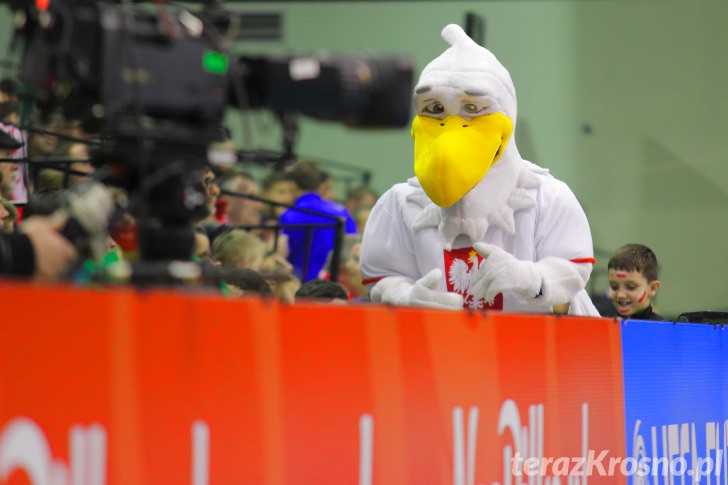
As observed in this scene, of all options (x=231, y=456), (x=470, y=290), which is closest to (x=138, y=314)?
(x=231, y=456)

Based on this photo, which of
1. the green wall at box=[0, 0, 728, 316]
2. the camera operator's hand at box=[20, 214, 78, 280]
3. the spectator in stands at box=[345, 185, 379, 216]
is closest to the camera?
the camera operator's hand at box=[20, 214, 78, 280]

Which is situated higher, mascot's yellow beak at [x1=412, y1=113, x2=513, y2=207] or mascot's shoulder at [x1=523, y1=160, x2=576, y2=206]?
mascot's yellow beak at [x1=412, y1=113, x2=513, y2=207]

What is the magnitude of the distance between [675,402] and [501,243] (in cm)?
86

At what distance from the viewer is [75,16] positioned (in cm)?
295

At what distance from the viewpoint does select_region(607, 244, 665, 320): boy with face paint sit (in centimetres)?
633

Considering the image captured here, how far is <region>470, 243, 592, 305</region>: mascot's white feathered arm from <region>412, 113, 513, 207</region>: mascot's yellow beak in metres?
0.23

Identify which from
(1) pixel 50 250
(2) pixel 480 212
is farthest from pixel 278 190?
(1) pixel 50 250

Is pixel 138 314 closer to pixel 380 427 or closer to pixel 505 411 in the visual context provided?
pixel 380 427

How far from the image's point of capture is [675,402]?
497 centimetres

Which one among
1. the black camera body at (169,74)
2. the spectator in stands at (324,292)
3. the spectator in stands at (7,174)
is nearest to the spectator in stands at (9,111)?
the spectator in stands at (7,174)

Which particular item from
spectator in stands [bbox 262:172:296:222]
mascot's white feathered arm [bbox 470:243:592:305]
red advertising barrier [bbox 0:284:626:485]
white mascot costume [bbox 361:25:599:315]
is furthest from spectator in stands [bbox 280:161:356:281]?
red advertising barrier [bbox 0:284:626:485]

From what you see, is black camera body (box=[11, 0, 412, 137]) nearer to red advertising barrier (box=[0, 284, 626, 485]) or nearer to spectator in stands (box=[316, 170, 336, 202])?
red advertising barrier (box=[0, 284, 626, 485])

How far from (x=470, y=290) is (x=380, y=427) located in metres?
1.64

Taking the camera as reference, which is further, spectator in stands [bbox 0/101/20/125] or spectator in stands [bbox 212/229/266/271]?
spectator in stands [bbox 212/229/266/271]
